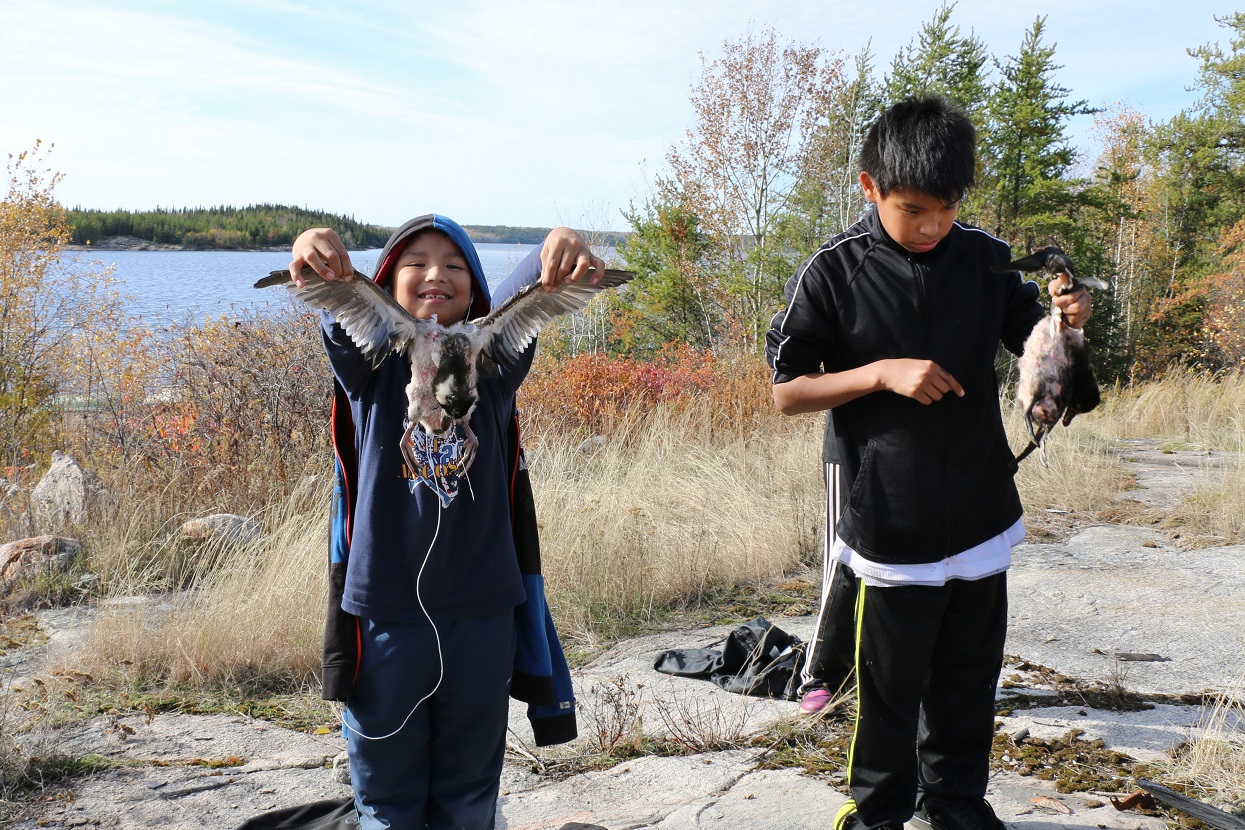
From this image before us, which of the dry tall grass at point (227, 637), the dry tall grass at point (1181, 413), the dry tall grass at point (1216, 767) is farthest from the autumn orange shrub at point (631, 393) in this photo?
the dry tall grass at point (1216, 767)

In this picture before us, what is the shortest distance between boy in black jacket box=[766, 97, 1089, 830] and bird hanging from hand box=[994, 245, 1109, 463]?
0.07 m

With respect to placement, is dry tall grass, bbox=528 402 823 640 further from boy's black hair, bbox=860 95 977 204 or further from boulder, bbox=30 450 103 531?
boulder, bbox=30 450 103 531

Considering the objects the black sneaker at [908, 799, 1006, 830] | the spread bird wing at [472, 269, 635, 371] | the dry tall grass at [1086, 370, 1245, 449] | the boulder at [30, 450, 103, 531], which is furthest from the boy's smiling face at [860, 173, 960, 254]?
the dry tall grass at [1086, 370, 1245, 449]

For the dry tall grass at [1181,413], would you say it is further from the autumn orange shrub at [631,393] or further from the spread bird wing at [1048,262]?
the spread bird wing at [1048,262]

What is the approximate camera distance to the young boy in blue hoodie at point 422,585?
2.18 m

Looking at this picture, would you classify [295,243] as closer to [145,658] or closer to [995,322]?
[995,322]

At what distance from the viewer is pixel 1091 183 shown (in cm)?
1975

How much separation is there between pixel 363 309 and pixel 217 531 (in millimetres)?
4707

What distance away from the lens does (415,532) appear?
222cm

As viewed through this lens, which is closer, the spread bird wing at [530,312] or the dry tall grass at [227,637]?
the spread bird wing at [530,312]

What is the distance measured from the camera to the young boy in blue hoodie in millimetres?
2184

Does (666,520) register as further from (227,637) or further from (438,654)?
(438,654)

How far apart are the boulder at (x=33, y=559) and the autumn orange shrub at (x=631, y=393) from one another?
14.2ft

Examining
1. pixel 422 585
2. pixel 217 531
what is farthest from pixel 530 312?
pixel 217 531
